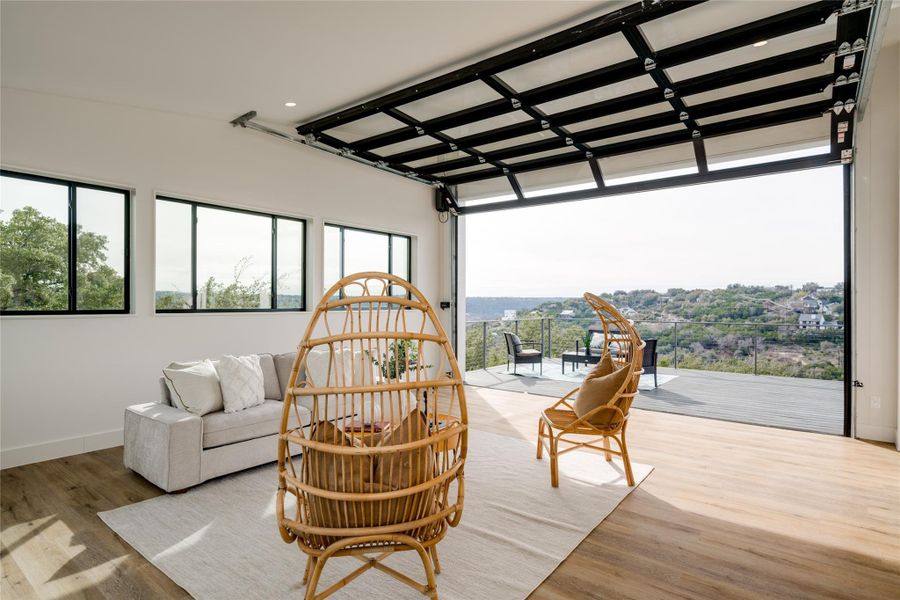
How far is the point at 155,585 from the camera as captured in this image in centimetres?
201

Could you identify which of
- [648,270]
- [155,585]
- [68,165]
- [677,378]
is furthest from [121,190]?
[677,378]

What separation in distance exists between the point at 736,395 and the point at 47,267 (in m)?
7.36

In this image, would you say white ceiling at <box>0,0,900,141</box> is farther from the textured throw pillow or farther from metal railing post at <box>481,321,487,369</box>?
metal railing post at <box>481,321,487,369</box>

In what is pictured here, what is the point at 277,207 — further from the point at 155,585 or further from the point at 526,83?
the point at 155,585

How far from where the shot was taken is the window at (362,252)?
6.06 metres

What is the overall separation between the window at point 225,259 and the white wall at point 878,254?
18.9 feet

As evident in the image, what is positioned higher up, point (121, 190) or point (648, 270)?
point (121, 190)

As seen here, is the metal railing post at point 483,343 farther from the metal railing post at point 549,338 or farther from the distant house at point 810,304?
the distant house at point 810,304

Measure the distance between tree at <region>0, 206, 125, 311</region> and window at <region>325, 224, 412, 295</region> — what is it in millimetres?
2392

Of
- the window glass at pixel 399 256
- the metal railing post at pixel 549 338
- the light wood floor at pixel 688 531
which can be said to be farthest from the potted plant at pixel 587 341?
the light wood floor at pixel 688 531

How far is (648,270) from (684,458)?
12.9ft

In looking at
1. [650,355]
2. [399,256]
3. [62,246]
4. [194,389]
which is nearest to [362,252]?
[399,256]

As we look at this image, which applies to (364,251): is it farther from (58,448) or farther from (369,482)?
(369,482)

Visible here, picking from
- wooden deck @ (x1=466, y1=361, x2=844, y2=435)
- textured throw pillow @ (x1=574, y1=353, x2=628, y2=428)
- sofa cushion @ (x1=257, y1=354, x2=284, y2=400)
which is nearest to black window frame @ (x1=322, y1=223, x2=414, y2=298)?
wooden deck @ (x1=466, y1=361, x2=844, y2=435)
